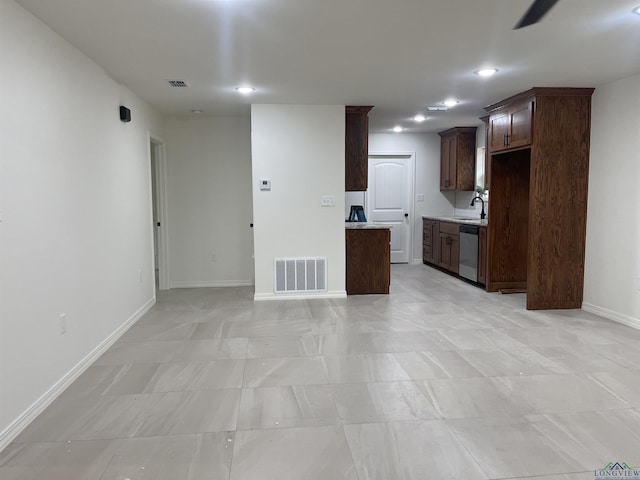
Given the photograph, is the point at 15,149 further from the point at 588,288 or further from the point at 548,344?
the point at 588,288

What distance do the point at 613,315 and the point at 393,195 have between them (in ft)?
13.4

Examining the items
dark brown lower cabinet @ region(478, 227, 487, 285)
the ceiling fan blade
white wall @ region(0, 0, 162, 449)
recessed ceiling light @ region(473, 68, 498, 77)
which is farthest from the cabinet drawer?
the ceiling fan blade

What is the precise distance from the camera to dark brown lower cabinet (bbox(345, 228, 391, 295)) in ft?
17.6

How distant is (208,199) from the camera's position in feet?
19.4

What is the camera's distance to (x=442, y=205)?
7801mm

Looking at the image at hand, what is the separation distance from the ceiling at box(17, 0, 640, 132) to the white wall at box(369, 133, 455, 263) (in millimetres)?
2904

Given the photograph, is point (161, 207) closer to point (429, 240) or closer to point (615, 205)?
point (429, 240)

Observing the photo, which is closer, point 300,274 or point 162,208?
point 300,274

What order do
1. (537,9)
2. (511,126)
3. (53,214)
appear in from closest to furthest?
(537,9) → (53,214) → (511,126)

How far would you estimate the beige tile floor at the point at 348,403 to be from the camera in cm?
199

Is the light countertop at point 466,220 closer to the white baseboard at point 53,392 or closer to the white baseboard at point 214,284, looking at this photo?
the white baseboard at point 214,284

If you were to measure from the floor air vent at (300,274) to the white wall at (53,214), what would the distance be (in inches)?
67.2

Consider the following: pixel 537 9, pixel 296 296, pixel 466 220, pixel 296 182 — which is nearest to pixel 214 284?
pixel 296 296

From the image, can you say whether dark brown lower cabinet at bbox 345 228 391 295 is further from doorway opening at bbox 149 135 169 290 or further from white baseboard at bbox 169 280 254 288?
doorway opening at bbox 149 135 169 290
